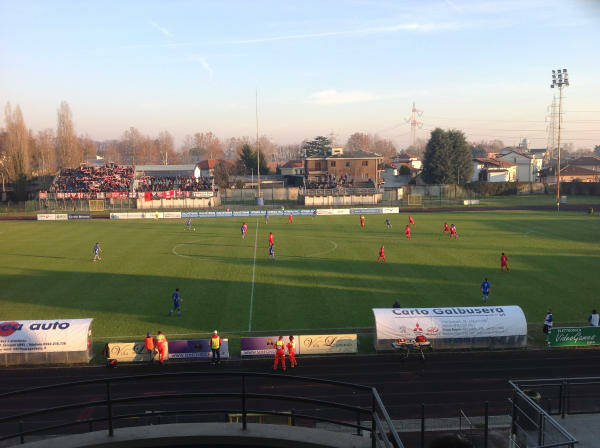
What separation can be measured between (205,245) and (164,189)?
43013mm

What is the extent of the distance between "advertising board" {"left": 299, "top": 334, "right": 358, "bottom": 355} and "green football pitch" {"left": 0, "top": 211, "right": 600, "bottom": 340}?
237 cm

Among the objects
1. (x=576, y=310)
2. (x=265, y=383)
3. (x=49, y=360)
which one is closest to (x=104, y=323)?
(x=49, y=360)

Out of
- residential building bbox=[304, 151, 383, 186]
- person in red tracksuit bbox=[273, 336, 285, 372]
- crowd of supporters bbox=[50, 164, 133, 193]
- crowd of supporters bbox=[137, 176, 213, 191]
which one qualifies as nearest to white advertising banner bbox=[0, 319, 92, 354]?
person in red tracksuit bbox=[273, 336, 285, 372]

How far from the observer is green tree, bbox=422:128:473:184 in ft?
292

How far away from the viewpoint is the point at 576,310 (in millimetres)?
24141

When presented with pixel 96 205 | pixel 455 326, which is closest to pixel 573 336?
pixel 455 326

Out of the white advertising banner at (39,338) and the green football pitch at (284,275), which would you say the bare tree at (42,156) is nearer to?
the green football pitch at (284,275)

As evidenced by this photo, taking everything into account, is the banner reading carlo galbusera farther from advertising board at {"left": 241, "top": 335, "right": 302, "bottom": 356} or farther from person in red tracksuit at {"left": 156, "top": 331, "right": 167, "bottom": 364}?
person in red tracksuit at {"left": 156, "top": 331, "right": 167, "bottom": 364}

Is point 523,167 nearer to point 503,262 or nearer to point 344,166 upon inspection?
point 344,166

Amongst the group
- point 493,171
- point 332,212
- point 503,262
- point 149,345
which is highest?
point 493,171

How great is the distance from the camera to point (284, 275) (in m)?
30.8

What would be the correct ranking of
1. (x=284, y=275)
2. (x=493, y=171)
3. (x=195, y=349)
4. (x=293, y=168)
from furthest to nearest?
(x=293, y=168), (x=493, y=171), (x=284, y=275), (x=195, y=349)

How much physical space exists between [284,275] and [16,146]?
230 feet

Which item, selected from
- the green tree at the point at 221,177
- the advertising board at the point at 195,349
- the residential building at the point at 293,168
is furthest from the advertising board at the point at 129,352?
the residential building at the point at 293,168
